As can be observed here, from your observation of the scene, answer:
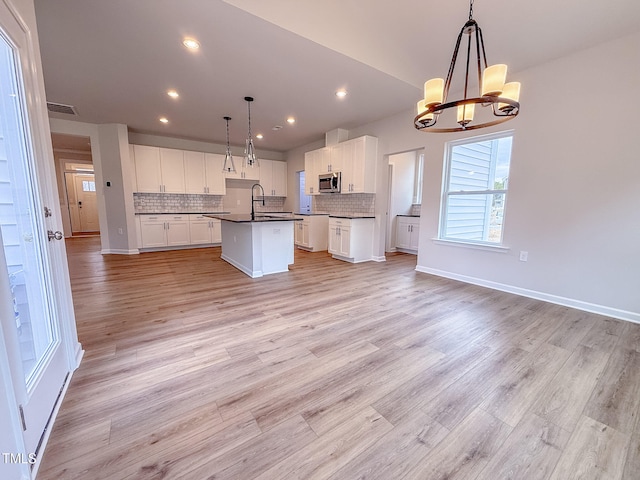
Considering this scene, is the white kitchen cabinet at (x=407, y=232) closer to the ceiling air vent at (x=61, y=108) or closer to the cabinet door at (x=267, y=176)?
the cabinet door at (x=267, y=176)

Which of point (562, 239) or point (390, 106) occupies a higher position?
point (390, 106)

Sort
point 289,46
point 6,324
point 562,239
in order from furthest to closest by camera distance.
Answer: point 562,239 → point 289,46 → point 6,324

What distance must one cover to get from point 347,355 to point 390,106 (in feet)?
12.5

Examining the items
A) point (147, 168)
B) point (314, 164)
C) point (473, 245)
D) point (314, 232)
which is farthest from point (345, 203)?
point (147, 168)

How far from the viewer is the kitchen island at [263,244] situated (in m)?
3.84

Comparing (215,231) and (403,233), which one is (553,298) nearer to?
(403,233)

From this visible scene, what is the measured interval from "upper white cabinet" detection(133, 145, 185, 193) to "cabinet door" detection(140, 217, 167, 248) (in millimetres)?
681

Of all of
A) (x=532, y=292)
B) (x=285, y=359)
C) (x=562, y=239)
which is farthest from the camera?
(x=532, y=292)

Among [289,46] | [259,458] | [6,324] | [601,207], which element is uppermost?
[289,46]

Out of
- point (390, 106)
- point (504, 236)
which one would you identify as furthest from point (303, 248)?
point (504, 236)

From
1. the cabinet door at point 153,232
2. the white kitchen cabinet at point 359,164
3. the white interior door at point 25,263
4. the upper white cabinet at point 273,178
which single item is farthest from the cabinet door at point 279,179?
the white interior door at point 25,263

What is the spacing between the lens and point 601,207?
262cm

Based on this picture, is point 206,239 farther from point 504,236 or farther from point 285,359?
point 504,236

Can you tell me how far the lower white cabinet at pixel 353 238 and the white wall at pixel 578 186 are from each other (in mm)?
2020
